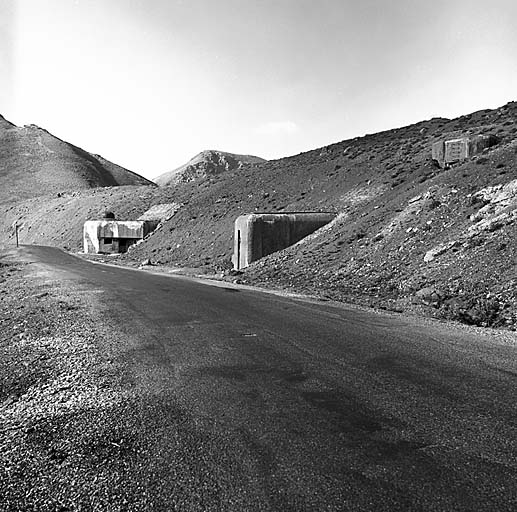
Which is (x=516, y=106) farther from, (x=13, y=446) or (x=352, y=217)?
(x=13, y=446)

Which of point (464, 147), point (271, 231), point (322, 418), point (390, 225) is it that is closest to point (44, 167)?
point (271, 231)

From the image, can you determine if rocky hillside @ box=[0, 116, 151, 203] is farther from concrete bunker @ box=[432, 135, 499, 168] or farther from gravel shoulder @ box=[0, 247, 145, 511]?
gravel shoulder @ box=[0, 247, 145, 511]

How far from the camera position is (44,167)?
118 meters

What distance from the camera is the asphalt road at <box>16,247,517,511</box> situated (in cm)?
295

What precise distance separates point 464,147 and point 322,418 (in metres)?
23.2

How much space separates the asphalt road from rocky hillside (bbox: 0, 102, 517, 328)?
434 centimetres

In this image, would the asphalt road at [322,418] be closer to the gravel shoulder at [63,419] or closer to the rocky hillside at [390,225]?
the gravel shoulder at [63,419]

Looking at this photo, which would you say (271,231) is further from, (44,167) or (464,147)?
(44,167)

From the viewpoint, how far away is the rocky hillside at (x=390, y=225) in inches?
475

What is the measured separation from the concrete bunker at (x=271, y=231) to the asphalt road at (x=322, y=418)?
1646 centimetres

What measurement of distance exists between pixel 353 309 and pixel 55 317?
21.2ft

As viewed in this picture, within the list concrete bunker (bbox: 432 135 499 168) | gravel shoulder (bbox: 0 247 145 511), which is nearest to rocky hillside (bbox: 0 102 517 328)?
concrete bunker (bbox: 432 135 499 168)

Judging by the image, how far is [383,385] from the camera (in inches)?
195

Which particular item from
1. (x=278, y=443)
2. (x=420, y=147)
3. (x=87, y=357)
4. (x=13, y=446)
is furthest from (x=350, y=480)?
(x=420, y=147)
